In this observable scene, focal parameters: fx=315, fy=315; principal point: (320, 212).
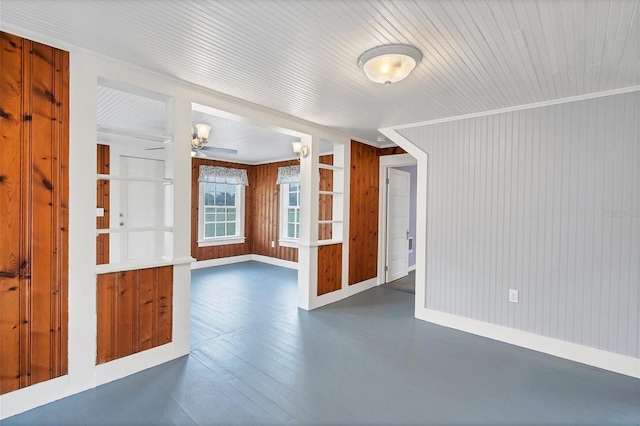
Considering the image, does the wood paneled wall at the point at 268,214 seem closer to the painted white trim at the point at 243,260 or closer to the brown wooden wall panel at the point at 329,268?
the painted white trim at the point at 243,260

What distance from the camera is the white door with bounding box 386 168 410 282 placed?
5184 millimetres

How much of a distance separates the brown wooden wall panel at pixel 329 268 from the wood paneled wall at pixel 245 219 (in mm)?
3169

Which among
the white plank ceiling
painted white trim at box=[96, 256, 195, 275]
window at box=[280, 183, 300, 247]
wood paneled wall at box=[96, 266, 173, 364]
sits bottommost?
wood paneled wall at box=[96, 266, 173, 364]

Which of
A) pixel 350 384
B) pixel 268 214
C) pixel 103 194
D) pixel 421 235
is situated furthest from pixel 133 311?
pixel 268 214

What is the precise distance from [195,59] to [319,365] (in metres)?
2.47

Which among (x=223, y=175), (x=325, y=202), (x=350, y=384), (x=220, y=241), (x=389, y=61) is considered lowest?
(x=350, y=384)

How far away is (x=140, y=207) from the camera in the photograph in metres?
5.30

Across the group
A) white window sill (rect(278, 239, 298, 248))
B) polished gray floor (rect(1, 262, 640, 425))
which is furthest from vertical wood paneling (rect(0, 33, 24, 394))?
white window sill (rect(278, 239, 298, 248))

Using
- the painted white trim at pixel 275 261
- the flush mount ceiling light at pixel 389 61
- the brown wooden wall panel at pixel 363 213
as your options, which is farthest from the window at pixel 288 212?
the flush mount ceiling light at pixel 389 61

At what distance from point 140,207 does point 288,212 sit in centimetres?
272

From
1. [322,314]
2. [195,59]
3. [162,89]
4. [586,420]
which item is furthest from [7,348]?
[586,420]

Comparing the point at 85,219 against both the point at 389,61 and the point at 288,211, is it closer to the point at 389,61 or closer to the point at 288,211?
the point at 389,61

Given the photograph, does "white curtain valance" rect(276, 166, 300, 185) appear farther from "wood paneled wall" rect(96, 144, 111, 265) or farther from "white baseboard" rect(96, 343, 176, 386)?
"white baseboard" rect(96, 343, 176, 386)

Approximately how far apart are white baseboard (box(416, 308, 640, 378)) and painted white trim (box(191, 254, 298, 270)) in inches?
133
